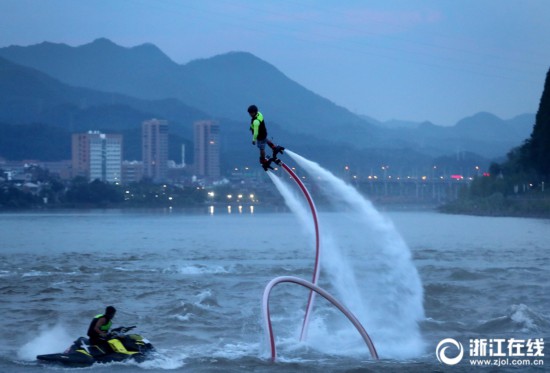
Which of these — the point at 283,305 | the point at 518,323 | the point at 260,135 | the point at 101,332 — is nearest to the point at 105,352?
the point at 101,332

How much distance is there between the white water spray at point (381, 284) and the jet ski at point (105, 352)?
566 cm

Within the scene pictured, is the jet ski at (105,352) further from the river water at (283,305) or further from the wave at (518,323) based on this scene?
the wave at (518,323)

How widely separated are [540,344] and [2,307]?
18661mm

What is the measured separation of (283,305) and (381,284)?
4257mm

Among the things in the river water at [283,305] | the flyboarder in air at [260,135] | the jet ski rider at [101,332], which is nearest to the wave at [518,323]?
the river water at [283,305]

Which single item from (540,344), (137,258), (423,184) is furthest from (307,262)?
(423,184)

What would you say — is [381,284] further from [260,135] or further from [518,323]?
[260,135]

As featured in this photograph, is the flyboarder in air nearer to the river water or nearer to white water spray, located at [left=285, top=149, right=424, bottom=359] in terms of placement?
white water spray, located at [left=285, top=149, right=424, bottom=359]

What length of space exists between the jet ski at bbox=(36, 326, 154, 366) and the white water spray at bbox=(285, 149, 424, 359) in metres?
5.66

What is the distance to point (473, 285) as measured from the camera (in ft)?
138

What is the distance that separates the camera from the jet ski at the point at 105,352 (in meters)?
23.5

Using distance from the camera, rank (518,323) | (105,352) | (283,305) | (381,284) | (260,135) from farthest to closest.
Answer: (381,284) → (283,305) → (518,323) → (105,352) → (260,135)

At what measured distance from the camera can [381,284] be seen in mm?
37906

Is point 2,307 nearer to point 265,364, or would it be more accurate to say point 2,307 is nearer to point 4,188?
point 265,364
